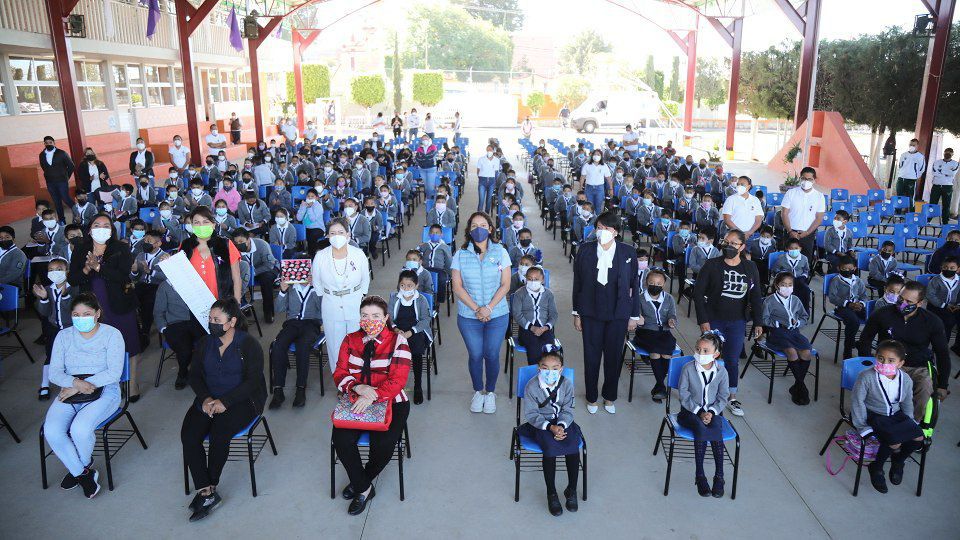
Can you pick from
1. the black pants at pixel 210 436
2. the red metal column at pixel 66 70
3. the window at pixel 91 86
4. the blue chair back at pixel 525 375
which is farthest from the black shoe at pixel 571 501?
the window at pixel 91 86

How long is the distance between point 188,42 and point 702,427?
18240mm

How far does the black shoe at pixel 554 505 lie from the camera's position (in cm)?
455

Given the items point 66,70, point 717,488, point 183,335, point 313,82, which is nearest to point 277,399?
point 183,335

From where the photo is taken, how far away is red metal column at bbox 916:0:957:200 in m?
13.7

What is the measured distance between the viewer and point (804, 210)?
9.01 meters

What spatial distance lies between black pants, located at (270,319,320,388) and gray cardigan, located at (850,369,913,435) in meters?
4.55

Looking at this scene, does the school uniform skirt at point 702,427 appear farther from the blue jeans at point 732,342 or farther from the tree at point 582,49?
the tree at point 582,49

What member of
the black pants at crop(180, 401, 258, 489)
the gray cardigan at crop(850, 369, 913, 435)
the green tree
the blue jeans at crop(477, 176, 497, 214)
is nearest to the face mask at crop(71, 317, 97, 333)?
the black pants at crop(180, 401, 258, 489)

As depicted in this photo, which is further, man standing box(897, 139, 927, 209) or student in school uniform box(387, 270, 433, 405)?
man standing box(897, 139, 927, 209)

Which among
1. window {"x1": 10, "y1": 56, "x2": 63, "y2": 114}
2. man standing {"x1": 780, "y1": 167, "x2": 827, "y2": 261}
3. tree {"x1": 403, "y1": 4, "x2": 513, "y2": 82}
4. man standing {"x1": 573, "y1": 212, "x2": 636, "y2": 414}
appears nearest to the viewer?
man standing {"x1": 573, "y1": 212, "x2": 636, "y2": 414}

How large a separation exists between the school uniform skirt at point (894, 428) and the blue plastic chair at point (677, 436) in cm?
96

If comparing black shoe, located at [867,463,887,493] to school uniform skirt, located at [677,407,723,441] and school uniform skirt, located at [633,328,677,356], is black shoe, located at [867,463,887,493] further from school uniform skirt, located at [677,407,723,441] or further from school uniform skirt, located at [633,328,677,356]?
school uniform skirt, located at [633,328,677,356]

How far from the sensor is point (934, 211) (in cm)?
1188

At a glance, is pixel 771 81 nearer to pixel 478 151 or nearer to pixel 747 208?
pixel 478 151
